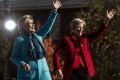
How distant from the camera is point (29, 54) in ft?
27.3

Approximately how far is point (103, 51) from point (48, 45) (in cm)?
563

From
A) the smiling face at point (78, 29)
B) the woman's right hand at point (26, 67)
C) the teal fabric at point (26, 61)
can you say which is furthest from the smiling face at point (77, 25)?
the woman's right hand at point (26, 67)

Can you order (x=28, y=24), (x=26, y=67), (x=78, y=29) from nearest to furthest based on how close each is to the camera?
1. (x=26, y=67)
2. (x=28, y=24)
3. (x=78, y=29)

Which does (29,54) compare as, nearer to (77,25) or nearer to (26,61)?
(26,61)

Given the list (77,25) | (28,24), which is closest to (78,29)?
(77,25)

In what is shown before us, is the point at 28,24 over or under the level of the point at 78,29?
over

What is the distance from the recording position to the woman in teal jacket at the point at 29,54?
26.9 feet

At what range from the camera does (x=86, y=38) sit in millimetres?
8625

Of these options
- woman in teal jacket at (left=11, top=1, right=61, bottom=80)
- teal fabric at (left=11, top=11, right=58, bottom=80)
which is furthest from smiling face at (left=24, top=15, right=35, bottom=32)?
teal fabric at (left=11, top=11, right=58, bottom=80)

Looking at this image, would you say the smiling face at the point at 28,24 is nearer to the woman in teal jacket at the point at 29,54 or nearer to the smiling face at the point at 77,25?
the woman in teal jacket at the point at 29,54

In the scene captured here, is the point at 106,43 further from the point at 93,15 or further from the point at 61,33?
the point at 61,33

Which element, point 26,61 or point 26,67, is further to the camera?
point 26,61

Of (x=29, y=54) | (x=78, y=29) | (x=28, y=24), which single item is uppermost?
(x=28, y=24)

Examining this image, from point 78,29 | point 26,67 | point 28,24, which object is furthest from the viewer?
point 78,29
